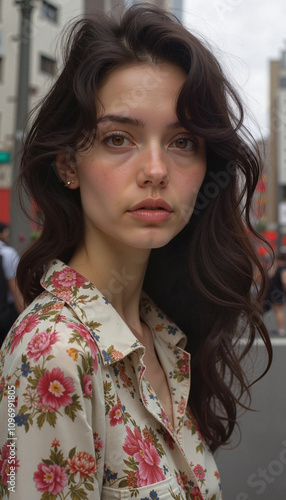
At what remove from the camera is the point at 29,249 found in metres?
1.29

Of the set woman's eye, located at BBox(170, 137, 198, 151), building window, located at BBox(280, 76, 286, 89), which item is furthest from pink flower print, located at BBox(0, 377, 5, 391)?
building window, located at BBox(280, 76, 286, 89)

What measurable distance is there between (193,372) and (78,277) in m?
0.52

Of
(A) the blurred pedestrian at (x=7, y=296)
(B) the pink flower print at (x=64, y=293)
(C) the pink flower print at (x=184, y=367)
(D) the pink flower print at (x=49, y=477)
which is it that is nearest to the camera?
(D) the pink flower print at (x=49, y=477)

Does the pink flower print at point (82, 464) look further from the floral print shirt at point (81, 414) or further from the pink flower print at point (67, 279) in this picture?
the pink flower print at point (67, 279)

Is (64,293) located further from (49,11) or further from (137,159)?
(49,11)

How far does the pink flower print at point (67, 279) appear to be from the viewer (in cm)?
112

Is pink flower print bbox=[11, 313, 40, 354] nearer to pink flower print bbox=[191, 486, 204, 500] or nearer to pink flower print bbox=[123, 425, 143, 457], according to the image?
pink flower print bbox=[123, 425, 143, 457]

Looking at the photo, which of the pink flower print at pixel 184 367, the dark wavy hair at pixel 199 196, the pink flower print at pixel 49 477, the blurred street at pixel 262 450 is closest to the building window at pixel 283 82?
the blurred street at pixel 262 450

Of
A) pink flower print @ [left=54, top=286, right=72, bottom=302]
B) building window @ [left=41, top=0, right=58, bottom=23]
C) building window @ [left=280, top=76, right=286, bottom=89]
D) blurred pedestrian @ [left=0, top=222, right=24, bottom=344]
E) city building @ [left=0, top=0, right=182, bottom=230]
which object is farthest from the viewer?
building window @ [left=280, top=76, right=286, bottom=89]

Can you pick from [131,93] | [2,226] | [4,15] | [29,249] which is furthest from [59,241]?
[4,15]

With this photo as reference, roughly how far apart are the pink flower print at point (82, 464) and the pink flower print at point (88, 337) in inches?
5.5

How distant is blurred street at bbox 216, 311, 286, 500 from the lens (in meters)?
2.21

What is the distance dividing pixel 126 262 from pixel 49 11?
66.5 feet

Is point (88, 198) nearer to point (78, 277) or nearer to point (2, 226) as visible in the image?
point (78, 277)
